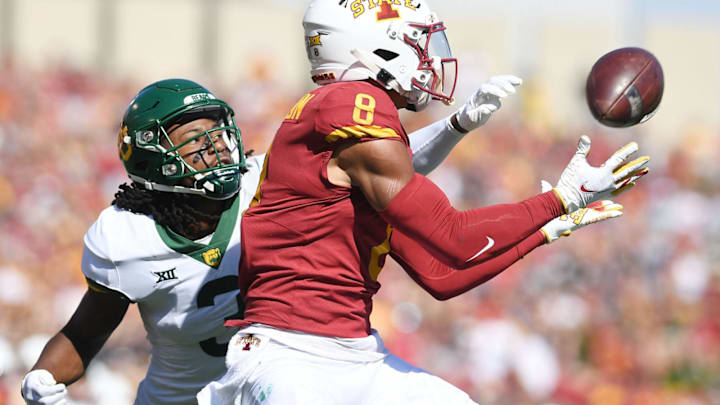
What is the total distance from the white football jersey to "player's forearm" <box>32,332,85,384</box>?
1.04 ft

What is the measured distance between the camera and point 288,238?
9.53 ft

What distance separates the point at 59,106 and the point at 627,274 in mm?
7778

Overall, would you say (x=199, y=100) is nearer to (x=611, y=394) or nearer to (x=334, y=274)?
(x=334, y=274)

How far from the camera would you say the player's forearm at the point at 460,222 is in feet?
8.93

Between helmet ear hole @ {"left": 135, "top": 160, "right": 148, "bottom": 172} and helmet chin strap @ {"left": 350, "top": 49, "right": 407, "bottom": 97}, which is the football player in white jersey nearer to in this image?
helmet ear hole @ {"left": 135, "top": 160, "right": 148, "bottom": 172}

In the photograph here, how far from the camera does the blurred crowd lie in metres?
7.73

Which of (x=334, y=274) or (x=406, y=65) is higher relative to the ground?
(x=406, y=65)

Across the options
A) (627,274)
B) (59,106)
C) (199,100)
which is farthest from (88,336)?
(59,106)

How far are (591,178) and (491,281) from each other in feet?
23.8

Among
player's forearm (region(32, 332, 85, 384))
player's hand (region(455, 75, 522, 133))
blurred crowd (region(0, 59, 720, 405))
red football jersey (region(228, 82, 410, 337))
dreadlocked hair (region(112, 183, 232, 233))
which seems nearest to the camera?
red football jersey (region(228, 82, 410, 337))

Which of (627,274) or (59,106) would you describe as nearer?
(627,274)

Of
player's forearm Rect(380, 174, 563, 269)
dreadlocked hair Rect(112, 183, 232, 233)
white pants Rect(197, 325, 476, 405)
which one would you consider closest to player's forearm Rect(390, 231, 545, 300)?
player's forearm Rect(380, 174, 563, 269)

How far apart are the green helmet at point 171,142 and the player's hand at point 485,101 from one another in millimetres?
867

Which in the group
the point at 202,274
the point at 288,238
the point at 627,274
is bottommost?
the point at 627,274
